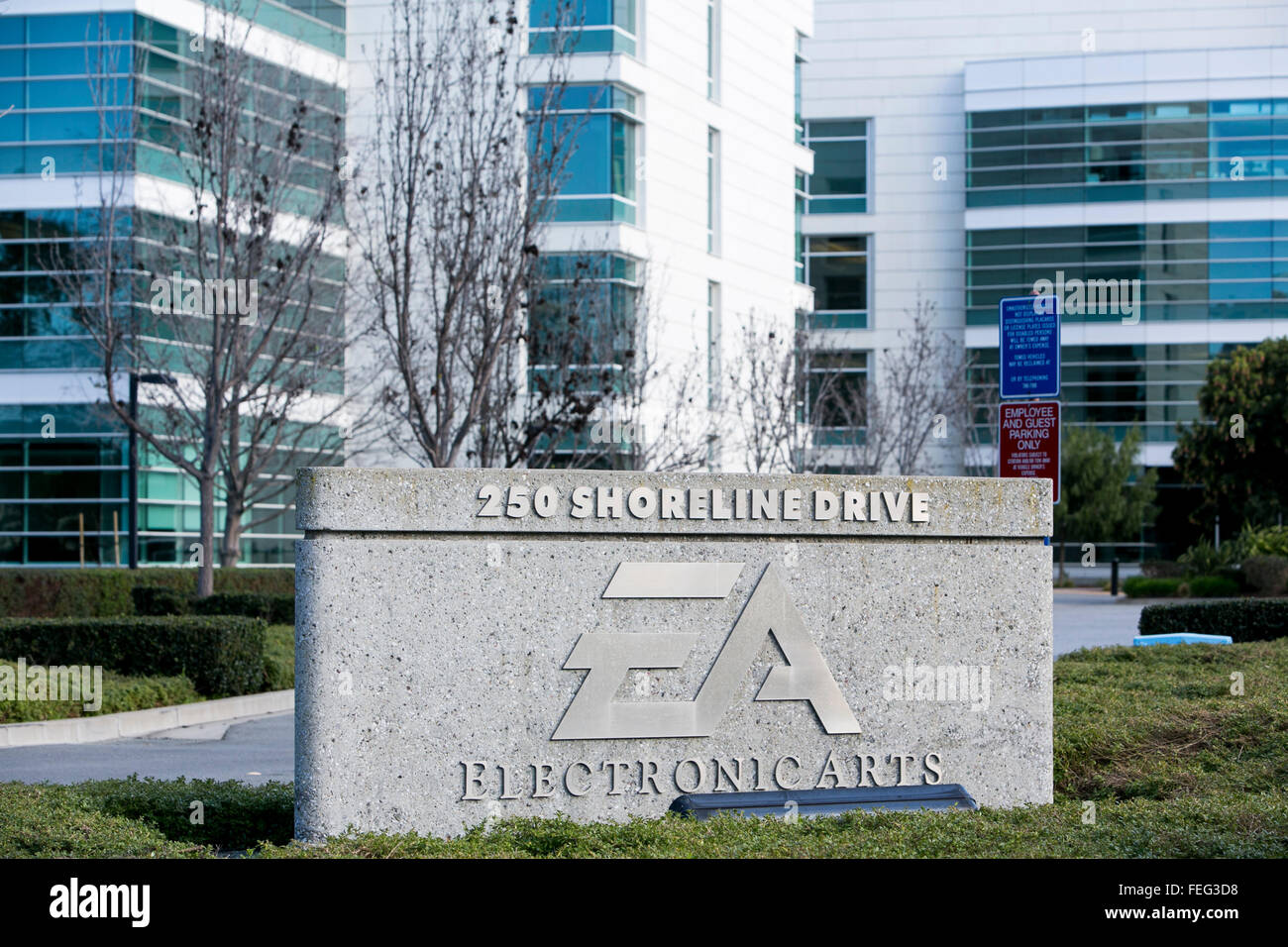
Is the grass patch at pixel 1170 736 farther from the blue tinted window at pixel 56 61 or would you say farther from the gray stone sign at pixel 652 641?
the blue tinted window at pixel 56 61

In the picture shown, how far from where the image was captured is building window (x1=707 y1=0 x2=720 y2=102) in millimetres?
35000

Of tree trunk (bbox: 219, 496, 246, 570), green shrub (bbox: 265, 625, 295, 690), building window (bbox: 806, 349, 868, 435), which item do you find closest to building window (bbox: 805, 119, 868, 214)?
building window (bbox: 806, 349, 868, 435)

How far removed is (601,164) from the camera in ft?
100

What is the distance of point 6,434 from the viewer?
94.6 ft

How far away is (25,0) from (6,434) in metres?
8.21

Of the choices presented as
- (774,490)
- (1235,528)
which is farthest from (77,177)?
(1235,528)

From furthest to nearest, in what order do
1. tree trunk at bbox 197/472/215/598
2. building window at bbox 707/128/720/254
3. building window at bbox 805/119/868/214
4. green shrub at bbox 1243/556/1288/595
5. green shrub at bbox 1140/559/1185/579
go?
building window at bbox 805/119/868/214 → green shrub at bbox 1140/559/1185/579 → building window at bbox 707/128/720/254 → green shrub at bbox 1243/556/1288/595 → tree trunk at bbox 197/472/215/598

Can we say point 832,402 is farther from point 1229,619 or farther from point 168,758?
point 168,758

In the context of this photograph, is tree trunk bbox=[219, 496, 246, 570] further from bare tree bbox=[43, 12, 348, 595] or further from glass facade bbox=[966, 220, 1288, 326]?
glass facade bbox=[966, 220, 1288, 326]

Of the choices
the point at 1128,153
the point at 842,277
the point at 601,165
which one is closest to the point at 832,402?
the point at 601,165

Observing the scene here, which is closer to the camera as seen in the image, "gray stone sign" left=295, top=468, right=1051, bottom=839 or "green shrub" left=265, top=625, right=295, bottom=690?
"gray stone sign" left=295, top=468, right=1051, bottom=839

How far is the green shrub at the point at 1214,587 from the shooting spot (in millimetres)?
34281

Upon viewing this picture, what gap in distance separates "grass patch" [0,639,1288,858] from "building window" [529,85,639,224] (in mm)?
21980
